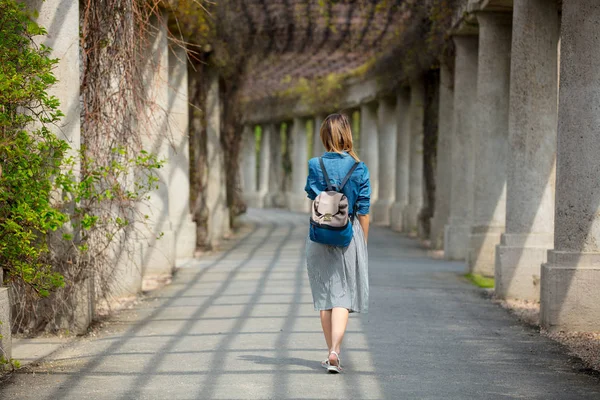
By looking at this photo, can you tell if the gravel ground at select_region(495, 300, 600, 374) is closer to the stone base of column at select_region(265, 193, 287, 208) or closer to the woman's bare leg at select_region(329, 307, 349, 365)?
the woman's bare leg at select_region(329, 307, 349, 365)

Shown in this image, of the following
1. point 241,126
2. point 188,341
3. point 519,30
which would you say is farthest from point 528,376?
point 241,126

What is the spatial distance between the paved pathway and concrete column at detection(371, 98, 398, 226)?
16644mm

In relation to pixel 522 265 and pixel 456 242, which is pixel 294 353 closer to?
pixel 522 265

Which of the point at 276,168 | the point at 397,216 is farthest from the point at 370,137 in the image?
the point at 276,168

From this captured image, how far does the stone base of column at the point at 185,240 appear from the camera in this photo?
16.8m

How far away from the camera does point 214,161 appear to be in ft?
70.6

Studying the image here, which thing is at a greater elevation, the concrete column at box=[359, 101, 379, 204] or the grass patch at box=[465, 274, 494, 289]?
the concrete column at box=[359, 101, 379, 204]

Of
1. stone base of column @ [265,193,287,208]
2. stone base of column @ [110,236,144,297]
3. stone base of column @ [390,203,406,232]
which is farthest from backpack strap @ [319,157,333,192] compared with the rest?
stone base of column @ [265,193,287,208]

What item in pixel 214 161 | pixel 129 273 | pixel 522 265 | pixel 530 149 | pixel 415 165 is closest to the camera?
pixel 129 273

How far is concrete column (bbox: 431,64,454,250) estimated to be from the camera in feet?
64.3

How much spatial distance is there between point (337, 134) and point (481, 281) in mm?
7208

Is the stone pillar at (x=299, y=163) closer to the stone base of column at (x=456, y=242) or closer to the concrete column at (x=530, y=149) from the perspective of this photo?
the stone base of column at (x=456, y=242)

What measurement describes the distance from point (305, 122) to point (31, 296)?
3128 cm

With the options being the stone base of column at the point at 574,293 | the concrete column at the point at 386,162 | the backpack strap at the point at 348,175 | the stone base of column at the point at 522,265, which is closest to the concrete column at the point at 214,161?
the concrete column at the point at 386,162
